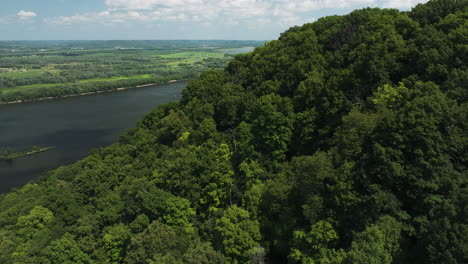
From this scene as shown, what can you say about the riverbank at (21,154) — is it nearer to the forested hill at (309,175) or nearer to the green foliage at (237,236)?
the forested hill at (309,175)

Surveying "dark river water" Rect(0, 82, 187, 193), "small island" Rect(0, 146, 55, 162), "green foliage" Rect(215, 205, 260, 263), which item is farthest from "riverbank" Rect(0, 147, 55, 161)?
"green foliage" Rect(215, 205, 260, 263)

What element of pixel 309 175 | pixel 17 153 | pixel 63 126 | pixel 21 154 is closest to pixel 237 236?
pixel 309 175

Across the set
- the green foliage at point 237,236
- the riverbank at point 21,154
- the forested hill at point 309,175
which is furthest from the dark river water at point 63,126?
the green foliage at point 237,236

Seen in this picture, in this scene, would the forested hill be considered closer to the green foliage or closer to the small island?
the green foliage

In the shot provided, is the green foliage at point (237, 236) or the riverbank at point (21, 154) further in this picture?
the riverbank at point (21, 154)

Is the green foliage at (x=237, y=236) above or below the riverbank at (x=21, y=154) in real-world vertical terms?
above

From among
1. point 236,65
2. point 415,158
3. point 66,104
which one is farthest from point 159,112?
point 66,104
